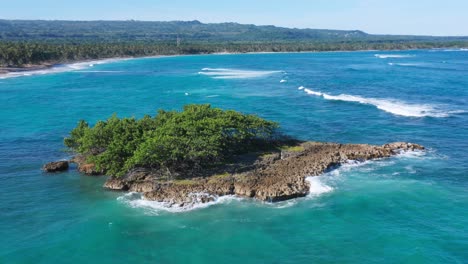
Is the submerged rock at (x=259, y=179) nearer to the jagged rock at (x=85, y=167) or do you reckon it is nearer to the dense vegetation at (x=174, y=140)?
the dense vegetation at (x=174, y=140)

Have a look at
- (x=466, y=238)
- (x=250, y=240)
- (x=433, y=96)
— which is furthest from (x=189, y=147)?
(x=433, y=96)

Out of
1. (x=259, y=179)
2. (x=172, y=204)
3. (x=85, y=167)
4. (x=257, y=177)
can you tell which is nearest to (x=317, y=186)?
(x=259, y=179)

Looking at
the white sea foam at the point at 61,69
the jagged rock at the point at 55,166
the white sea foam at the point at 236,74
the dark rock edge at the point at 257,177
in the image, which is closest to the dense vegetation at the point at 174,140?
the dark rock edge at the point at 257,177

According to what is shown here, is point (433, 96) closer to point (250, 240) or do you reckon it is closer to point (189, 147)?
point (189, 147)

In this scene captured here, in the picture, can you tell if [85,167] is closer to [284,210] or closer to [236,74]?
[284,210]

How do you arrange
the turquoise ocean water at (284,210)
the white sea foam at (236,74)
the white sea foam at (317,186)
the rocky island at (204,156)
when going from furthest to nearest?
the white sea foam at (236,74) < the white sea foam at (317,186) < the rocky island at (204,156) < the turquoise ocean water at (284,210)

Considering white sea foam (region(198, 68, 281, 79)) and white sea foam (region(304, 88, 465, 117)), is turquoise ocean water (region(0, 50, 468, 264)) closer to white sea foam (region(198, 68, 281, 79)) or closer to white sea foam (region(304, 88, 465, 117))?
white sea foam (region(304, 88, 465, 117))
